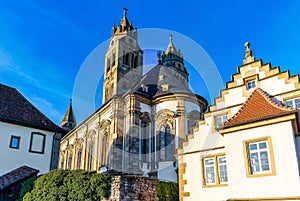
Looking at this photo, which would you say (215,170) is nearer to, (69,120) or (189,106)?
(189,106)

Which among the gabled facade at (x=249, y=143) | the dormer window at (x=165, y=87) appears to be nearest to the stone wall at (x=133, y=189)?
the gabled facade at (x=249, y=143)

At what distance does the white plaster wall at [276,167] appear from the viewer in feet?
35.2

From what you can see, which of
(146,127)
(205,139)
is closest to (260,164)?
(205,139)

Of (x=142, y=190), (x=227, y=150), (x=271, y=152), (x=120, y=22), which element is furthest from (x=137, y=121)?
(x=120, y=22)

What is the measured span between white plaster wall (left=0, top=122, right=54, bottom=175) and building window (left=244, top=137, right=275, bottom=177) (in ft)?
50.5

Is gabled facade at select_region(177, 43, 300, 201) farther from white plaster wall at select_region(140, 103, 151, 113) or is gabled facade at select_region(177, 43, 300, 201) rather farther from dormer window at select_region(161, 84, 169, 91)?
dormer window at select_region(161, 84, 169, 91)

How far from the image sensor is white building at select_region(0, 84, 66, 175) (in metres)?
20.0

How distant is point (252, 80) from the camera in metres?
14.6

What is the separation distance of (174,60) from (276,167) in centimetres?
3656

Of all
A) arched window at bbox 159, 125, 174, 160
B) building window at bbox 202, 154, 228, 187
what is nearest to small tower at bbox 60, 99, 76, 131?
arched window at bbox 159, 125, 174, 160

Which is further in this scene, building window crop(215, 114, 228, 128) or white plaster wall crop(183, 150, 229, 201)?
building window crop(215, 114, 228, 128)

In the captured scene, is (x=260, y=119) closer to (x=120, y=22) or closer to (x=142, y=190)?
(x=142, y=190)

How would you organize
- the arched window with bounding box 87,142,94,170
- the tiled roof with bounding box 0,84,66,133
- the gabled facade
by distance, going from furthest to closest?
1. the arched window with bounding box 87,142,94,170
2. the tiled roof with bounding box 0,84,66,133
3. the gabled facade

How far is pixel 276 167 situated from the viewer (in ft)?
36.3
